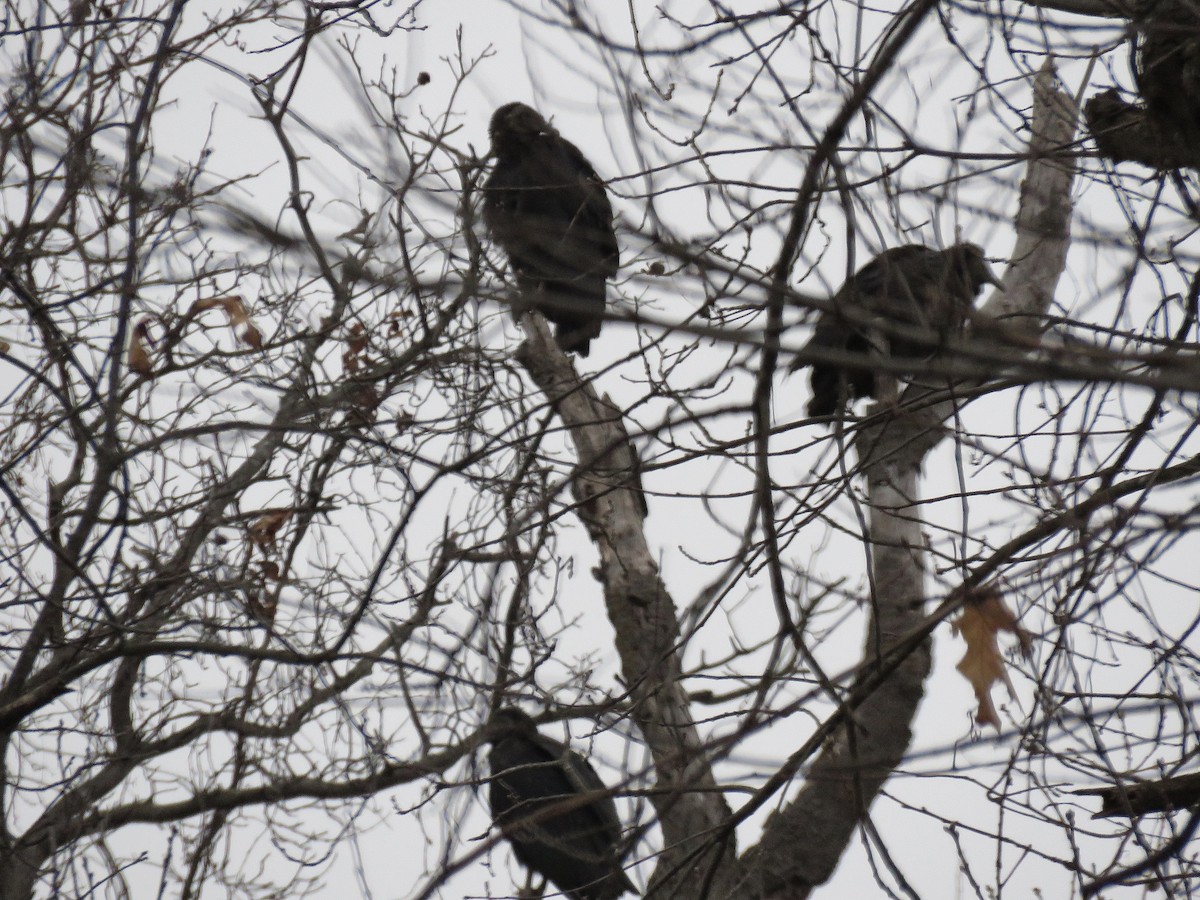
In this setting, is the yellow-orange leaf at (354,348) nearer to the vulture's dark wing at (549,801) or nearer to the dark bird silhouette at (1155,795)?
the vulture's dark wing at (549,801)

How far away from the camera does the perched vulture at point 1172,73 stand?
269 cm

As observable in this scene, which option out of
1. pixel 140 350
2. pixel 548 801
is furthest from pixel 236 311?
pixel 548 801

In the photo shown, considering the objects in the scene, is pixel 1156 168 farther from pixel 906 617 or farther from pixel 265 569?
pixel 265 569

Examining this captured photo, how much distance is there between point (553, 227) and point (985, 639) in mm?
1493

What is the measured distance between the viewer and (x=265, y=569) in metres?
4.66

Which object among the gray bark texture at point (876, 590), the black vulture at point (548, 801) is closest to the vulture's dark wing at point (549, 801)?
the black vulture at point (548, 801)

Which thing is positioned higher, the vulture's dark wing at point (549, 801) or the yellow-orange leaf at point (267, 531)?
the yellow-orange leaf at point (267, 531)

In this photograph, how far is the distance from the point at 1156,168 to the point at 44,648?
150 inches

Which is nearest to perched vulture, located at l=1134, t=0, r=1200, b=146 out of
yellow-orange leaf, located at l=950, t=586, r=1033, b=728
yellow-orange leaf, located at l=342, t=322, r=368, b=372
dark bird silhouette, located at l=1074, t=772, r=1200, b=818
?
yellow-orange leaf, located at l=950, t=586, r=1033, b=728

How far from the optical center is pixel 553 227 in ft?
4.81

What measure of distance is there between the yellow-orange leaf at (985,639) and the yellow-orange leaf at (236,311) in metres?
3.23

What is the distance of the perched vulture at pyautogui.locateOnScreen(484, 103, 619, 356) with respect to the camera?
55.6 inches

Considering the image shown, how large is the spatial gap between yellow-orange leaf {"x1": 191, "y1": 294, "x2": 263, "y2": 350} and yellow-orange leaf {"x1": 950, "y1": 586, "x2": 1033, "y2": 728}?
3.23m

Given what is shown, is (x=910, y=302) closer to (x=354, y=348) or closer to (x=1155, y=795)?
(x=1155, y=795)
